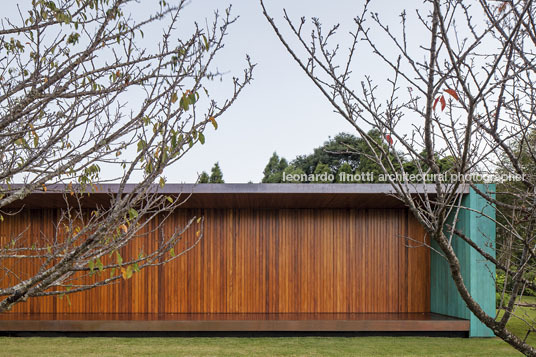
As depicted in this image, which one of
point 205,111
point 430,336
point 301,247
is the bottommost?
point 430,336

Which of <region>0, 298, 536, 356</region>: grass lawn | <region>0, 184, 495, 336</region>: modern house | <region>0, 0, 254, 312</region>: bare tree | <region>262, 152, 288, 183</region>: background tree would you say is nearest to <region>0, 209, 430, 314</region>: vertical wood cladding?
<region>0, 184, 495, 336</region>: modern house

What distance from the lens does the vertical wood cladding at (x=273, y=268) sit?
885 centimetres

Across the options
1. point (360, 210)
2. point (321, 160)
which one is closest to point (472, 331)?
point (360, 210)

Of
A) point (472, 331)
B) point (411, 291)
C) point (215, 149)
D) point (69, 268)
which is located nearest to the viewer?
point (69, 268)

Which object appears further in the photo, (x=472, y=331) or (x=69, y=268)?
(x=472, y=331)

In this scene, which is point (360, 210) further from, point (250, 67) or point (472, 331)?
point (250, 67)

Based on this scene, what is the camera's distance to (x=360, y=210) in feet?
30.2

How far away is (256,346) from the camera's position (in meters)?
6.98

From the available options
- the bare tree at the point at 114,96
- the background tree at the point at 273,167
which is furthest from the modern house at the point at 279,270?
the background tree at the point at 273,167

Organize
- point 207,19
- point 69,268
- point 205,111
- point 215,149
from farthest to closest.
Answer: point 215,149 < point 207,19 < point 205,111 < point 69,268

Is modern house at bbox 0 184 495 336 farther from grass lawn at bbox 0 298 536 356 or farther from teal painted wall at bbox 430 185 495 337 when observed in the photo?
grass lawn at bbox 0 298 536 356

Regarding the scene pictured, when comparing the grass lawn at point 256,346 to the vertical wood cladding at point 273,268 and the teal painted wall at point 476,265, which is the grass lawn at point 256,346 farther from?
the vertical wood cladding at point 273,268

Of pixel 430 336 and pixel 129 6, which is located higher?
pixel 129 6

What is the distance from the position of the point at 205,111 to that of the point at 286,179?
22495 mm
